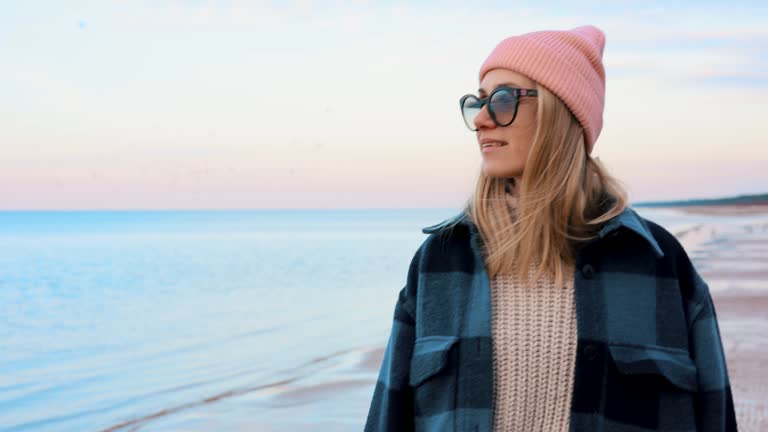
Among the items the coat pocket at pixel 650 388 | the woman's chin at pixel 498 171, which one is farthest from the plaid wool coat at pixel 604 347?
the woman's chin at pixel 498 171

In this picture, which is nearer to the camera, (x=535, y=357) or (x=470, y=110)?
(x=535, y=357)

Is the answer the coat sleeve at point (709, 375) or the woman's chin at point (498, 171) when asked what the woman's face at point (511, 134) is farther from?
the coat sleeve at point (709, 375)

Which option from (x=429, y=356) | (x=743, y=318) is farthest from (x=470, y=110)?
(x=743, y=318)

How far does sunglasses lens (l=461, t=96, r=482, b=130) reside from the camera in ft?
7.02

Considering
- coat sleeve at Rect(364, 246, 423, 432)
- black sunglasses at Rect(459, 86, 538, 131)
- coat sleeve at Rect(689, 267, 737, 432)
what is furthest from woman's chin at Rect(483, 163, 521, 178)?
coat sleeve at Rect(689, 267, 737, 432)

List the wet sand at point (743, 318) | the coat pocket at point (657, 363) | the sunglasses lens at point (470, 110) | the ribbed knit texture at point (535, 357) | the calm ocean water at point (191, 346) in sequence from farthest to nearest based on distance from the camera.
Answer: the calm ocean water at point (191, 346)
the wet sand at point (743, 318)
the sunglasses lens at point (470, 110)
the ribbed knit texture at point (535, 357)
the coat pocket at point (657, 363)

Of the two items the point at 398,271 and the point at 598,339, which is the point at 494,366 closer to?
the point at 598,339

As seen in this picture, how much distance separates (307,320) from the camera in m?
15.1

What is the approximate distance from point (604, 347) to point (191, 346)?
1106 centimetres

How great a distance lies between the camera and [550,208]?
207 centimetres

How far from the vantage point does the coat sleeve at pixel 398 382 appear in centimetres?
209

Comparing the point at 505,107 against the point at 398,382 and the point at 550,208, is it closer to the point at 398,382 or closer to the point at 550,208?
the point at 550,208

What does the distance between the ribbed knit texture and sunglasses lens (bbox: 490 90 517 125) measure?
1.23 feet

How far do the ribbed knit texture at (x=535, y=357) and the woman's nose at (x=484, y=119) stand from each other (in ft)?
1.22
